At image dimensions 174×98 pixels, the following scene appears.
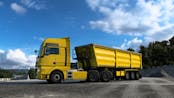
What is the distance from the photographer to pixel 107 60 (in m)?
27.3

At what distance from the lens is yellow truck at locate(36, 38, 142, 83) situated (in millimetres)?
23234

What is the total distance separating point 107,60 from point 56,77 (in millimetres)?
5709

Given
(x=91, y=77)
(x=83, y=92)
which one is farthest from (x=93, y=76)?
(x=83, y=92)

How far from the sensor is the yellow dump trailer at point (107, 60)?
25922 mm

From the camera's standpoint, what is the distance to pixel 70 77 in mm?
24234

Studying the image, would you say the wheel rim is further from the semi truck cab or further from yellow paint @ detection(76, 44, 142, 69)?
the semi truck cab

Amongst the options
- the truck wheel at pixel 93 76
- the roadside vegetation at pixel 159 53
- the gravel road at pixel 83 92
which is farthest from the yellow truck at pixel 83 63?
the roadside vegetation at pixel 159 53

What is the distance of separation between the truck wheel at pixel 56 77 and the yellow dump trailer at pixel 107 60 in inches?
104

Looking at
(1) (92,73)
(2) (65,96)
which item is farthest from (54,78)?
(2) (65,96)

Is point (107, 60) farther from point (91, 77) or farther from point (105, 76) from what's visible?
point (91, 77)

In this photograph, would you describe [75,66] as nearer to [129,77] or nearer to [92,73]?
[92,73]

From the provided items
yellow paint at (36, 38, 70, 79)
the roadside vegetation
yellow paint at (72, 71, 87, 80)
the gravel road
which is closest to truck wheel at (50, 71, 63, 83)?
yellow paint at (36, 38, 70, 79)

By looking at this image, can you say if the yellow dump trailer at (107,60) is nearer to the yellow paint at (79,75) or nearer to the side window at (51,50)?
the yellow paint at (79,75)

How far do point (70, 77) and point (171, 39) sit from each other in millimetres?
78737
